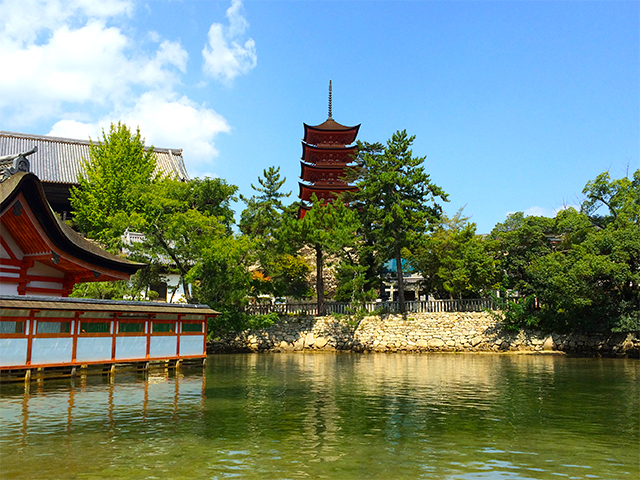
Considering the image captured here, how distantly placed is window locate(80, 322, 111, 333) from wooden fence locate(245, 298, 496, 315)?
66.8 ft

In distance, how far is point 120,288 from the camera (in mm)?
30188

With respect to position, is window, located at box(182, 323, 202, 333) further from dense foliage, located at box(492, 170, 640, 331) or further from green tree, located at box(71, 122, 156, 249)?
dense foliage, located at box(492, 170, 640, 331)


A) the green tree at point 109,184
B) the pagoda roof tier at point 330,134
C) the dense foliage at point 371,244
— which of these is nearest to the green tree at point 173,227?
the dense foliage at point 371,244

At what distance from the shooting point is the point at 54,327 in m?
17.9

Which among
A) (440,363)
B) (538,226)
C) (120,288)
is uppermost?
(538,226)

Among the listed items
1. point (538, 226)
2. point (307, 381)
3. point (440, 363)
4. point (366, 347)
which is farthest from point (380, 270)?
point (307, 381)

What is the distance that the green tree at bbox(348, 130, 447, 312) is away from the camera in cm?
3734

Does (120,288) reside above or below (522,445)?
above

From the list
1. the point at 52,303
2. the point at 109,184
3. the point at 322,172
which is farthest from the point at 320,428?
the point at 322,172

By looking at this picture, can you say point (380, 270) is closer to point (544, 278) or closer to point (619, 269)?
point (544, 278)

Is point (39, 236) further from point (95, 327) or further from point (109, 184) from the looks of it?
point (109, 184)

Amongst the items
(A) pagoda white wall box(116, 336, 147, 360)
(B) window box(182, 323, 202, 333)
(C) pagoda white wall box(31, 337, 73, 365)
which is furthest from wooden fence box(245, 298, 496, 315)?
(C) pagoda white wall box(31, 337, 73, 365)

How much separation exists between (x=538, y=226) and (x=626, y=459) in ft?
93.9

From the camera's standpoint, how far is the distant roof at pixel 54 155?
41.8 meters
